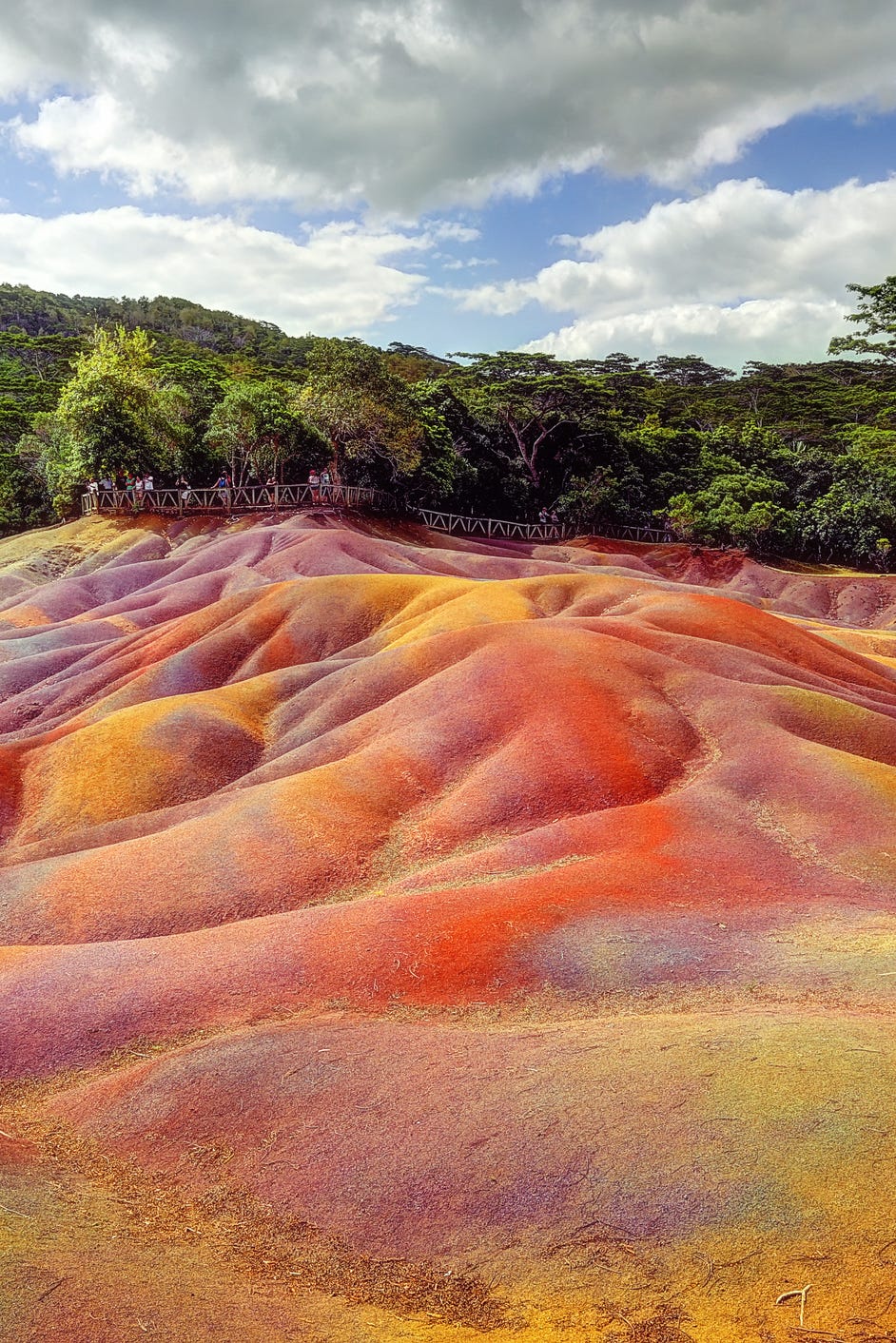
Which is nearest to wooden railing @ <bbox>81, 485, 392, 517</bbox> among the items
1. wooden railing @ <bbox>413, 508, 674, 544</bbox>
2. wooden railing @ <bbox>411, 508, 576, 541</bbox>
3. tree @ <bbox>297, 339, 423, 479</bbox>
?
tree @ <bbox>297, 339, 423, 479</bbox>

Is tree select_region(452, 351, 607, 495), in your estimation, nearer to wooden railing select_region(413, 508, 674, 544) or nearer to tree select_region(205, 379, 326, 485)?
wooden railing select_region(413, 508, 674, 544)

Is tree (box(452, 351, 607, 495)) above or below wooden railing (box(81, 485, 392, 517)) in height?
above

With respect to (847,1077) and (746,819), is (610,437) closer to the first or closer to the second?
(746,819)

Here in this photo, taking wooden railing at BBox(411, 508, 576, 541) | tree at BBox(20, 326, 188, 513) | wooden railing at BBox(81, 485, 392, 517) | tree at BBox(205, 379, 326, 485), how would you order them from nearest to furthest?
tree at BBox(20, 326, 188, 513) < tree at BBox(205, 379, 326, 485) < wooden railing at BBox(81, 485, 392, 517) < wooden railing at BBox(411, 508, 576, 541)

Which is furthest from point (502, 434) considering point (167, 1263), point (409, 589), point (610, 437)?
point (167, 1263)

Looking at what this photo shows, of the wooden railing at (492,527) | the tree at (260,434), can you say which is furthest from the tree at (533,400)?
the tree at (260,434)

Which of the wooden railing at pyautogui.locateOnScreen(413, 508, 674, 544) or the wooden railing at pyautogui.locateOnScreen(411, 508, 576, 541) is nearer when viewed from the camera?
the wooden railing at pyautogui.locateOnScreen(411, 508, 576, 541)

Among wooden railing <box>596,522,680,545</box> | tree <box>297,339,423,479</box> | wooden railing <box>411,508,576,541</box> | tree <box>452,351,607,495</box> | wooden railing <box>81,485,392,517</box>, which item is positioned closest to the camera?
tree <box>297,339,423,479</box>
